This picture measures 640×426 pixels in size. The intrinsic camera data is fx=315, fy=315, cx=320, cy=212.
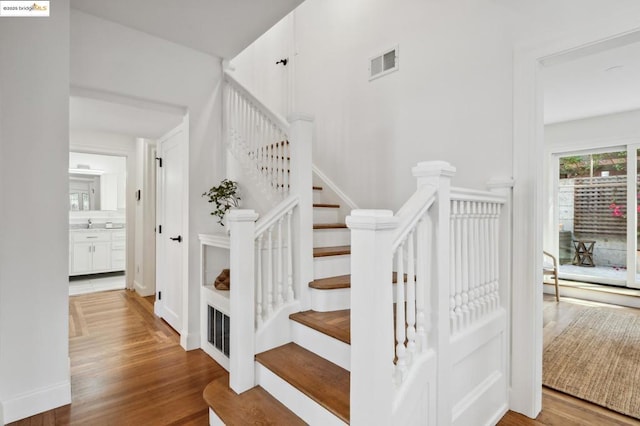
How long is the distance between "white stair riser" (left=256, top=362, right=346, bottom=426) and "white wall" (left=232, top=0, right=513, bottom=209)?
1693 mm

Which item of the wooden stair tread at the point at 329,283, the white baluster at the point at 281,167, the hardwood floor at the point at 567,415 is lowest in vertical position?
the hardwood floor at the point at 567,415

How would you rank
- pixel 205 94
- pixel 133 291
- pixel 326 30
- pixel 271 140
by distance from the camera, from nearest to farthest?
1. pixel 271 140
2. pixel 205 94
3. pixel 326 30
4. pixel 133 291

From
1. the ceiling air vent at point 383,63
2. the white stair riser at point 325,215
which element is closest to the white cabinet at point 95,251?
the white stair riser at point 325,215

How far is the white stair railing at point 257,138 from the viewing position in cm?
265

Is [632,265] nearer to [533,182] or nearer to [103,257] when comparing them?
[533,182]

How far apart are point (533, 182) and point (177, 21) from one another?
9.49 feet

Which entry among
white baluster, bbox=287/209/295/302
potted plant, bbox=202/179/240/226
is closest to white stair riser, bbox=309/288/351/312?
white baluster, bbox=287/209/295/302

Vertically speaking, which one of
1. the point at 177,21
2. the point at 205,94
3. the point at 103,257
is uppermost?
the point at 177,21

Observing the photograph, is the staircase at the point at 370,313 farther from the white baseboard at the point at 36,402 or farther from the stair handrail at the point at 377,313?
the white baseboard at the point at 36,402

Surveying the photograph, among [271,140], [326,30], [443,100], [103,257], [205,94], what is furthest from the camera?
[103,257]

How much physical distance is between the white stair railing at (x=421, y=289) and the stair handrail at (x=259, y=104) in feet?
4.34

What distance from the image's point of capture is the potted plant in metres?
2.96

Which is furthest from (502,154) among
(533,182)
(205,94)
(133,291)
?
(133,291)

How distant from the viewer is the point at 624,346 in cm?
288
